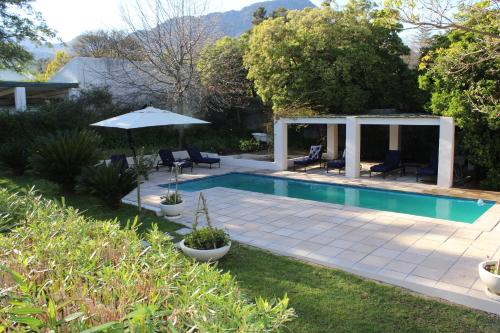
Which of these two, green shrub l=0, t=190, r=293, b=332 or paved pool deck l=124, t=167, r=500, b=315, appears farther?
paved pool deck l=124, t=167, r=500, b=315

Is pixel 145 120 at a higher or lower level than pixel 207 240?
higher

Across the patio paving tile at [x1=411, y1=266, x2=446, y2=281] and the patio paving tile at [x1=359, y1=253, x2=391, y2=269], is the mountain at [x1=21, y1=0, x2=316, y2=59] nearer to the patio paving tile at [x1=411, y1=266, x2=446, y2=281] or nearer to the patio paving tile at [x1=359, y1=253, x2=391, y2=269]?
the patio paving tile at [x1=359, y1=253, x2=391, y2=269]

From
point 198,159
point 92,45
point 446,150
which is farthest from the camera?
point 92,45

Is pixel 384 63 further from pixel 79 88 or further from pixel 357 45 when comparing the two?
pixel 79 88

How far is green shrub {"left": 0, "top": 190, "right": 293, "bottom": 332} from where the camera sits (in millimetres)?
2137

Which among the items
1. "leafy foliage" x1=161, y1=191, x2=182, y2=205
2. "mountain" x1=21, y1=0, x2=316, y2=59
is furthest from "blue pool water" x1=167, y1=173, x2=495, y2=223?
"mountain" x1=21, y1=0, x2=316, y2=59

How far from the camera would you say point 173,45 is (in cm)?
2195

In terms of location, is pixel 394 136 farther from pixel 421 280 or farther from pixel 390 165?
pixel 421 280

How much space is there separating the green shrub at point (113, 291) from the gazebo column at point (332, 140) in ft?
57.8

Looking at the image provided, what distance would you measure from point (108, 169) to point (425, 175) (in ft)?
36.0

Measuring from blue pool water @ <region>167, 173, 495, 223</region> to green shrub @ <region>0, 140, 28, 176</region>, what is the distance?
18.8ft

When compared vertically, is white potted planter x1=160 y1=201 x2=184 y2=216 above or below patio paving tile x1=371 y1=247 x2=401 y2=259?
above

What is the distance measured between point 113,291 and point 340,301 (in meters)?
3.52

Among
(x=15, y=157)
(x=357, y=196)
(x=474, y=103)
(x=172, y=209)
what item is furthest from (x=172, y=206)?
(x=474, y=103)
